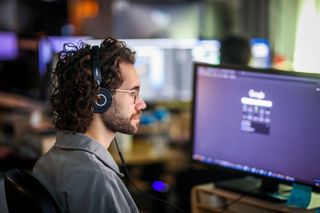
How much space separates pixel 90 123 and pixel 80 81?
0.40 feet

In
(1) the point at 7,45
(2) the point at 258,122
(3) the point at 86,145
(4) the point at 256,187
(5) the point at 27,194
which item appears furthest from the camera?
(1) the point at 7,45

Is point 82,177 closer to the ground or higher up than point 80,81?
closer to the ground

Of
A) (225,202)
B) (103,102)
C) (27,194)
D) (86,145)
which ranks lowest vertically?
(225,202)

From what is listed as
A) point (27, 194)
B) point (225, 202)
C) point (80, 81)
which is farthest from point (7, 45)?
point (27, 194)

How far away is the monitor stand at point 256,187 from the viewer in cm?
209

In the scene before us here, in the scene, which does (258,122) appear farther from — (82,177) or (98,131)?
(82,177)

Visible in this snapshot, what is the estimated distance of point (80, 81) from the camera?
1762 mm

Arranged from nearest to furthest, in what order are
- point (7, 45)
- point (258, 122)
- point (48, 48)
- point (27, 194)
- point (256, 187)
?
1. point (27, 194)
2. point (258, 122)
3. point (256, 187)
4. point (48, 48)
5. point (7, 45)

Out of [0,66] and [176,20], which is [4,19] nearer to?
[0,66]

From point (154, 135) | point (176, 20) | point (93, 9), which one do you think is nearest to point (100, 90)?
point (154, 135)

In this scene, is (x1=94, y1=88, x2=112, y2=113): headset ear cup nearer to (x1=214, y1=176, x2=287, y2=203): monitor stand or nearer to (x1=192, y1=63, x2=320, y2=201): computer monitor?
(x1=192, y1=63, x2=320, y2=201): computer monitor

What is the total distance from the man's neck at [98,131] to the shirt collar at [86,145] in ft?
0.08

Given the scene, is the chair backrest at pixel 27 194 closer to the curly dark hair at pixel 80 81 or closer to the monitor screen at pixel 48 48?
the curly dark hair at pixel 80 81

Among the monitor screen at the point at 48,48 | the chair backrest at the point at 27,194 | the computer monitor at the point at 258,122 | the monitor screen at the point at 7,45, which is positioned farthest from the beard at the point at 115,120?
the monitor screen at the point at 7,45
